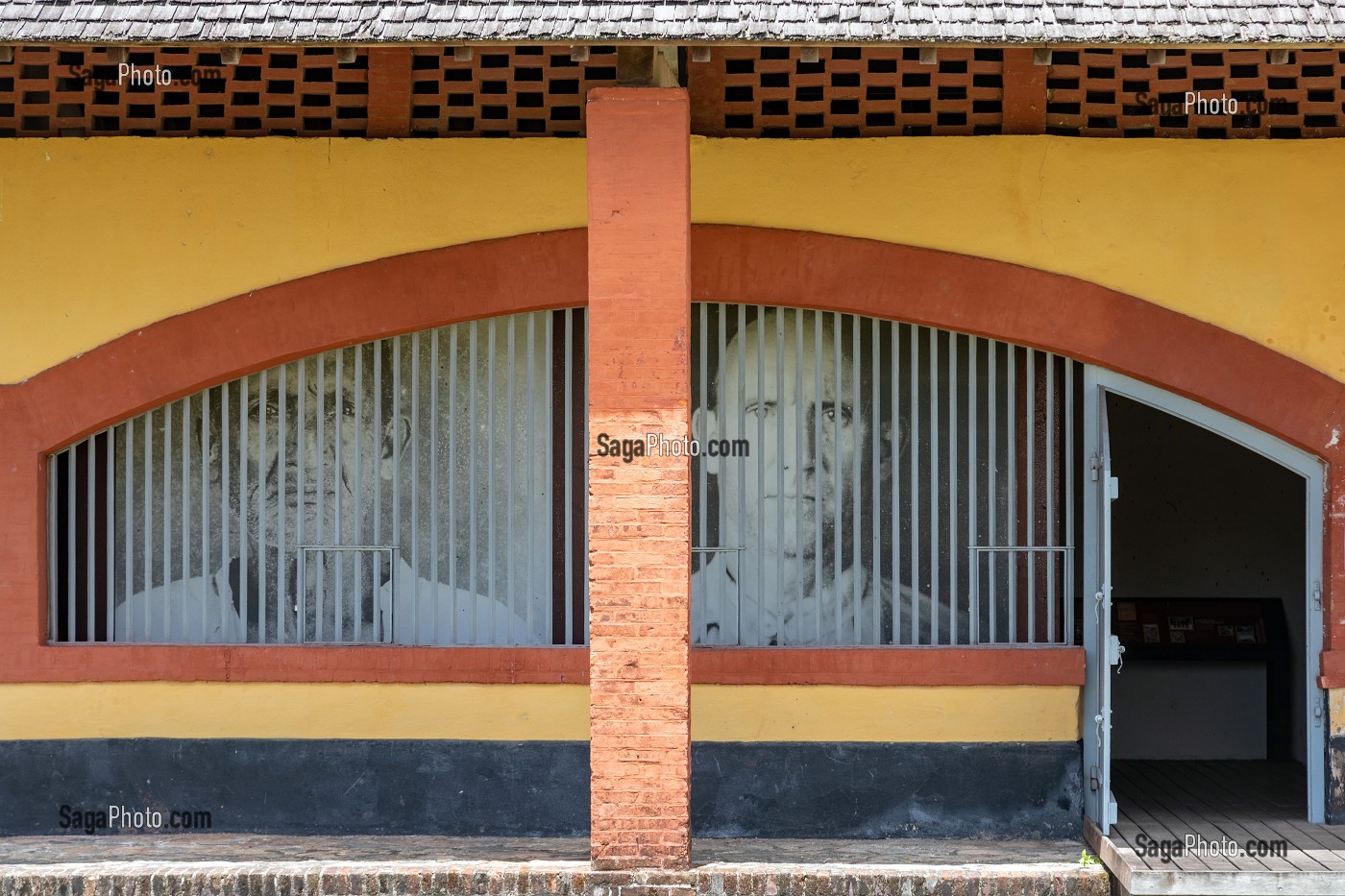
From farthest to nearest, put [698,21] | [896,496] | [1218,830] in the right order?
[896,496], [1218,830], [698,21]

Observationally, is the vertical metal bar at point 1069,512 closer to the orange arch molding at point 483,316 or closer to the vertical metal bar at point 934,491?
the orange arch molding at point 483,316

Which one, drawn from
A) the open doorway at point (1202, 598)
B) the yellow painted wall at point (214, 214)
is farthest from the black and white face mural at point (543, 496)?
the open doorway at point (1202, 598)

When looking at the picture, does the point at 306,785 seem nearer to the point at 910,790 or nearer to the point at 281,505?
the point at 281,505

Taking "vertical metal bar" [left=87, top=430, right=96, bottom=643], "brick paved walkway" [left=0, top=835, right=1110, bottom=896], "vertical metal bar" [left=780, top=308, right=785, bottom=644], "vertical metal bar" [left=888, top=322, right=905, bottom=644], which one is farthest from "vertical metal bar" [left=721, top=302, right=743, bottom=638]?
"vertical metal bar" [left=87, top=430, right=96, bottom=643]

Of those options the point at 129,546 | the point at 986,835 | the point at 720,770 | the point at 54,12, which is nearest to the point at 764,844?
the point at 720,770

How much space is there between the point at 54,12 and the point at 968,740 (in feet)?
17.9

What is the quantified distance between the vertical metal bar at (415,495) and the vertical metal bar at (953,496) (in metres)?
2.75

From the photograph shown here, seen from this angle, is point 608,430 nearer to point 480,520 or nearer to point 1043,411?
point 480,520

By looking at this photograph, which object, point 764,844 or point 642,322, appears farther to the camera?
point 764,844

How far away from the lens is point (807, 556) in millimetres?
7359

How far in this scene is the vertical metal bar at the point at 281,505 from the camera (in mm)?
7402

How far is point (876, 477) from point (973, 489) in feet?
1.70

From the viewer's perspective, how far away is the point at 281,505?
24.3 ft

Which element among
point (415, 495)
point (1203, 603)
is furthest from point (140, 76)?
point (1203, 603)
